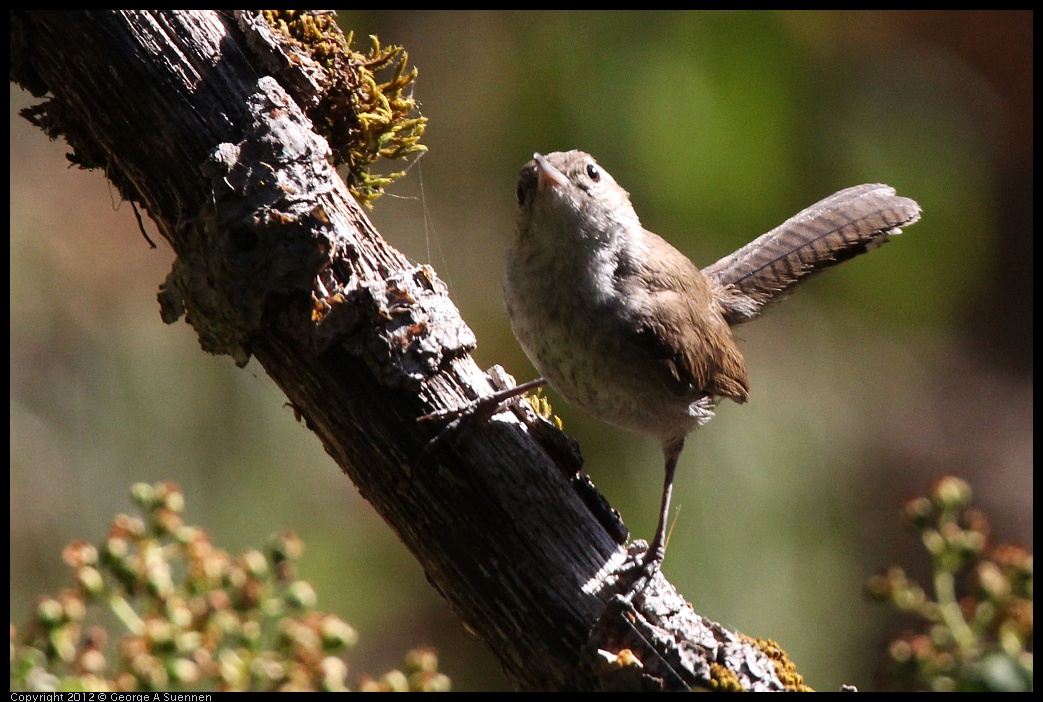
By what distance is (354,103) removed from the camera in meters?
2.51

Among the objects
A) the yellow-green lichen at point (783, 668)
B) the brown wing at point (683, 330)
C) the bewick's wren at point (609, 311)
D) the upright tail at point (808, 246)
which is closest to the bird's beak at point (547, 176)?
the bewick's wren at point (609, 311)

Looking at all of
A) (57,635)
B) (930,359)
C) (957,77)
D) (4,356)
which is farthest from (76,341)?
(957,77)

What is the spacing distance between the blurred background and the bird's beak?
1.09 m

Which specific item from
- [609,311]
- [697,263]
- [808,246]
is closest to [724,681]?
[609,311]

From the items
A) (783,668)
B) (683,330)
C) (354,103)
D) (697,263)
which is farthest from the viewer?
(697,263)

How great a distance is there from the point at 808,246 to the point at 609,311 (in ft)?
3.98

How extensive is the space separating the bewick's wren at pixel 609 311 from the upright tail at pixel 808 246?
0.36 meters

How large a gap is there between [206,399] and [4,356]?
0.77 metres

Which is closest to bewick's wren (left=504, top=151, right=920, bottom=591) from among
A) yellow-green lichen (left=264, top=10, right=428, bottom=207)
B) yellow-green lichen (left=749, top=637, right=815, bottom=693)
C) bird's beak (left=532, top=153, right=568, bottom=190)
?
bird's beak (left=532, top=153, right=568, bottom=190)

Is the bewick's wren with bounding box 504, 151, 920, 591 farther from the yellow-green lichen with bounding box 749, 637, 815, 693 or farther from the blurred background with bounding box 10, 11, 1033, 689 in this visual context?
the blurred background with bounding box 10, 11, 1033, 689

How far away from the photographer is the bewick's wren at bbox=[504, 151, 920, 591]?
2967 mm

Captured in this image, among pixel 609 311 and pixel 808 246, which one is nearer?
pixel 609 311

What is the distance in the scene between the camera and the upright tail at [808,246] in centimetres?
377

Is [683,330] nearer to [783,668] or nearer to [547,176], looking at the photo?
[547,176]
